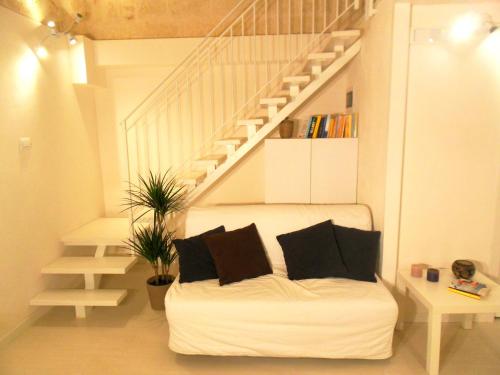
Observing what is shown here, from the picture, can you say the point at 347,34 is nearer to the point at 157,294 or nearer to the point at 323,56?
the point at 323,56

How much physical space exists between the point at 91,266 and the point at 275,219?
160cm

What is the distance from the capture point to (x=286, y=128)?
3.57 m

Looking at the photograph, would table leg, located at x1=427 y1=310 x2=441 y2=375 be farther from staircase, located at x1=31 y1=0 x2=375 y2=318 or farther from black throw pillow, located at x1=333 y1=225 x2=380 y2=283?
staircase, located at x1=31 y1=0 x2=375 y2=318

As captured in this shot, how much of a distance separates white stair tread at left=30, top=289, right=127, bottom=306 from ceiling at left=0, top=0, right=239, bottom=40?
2687 millimetres

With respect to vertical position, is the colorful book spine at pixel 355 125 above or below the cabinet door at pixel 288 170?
above

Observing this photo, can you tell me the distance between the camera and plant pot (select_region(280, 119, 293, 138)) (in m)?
3.57

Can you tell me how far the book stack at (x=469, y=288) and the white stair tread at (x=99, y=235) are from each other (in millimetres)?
2636

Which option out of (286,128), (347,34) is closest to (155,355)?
(286,128)

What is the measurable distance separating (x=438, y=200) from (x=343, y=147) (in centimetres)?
111

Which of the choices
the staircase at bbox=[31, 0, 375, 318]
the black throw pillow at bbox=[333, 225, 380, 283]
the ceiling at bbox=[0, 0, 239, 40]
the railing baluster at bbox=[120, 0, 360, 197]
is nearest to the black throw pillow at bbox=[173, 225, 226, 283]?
the staircase at bbox=[31, 0, 375, 318]

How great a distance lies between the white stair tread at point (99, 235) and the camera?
3.13 m

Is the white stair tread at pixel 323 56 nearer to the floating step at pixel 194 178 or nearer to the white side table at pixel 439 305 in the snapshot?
the floating step at pixel 194 178

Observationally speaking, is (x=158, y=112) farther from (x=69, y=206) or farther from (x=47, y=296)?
(x=47, y=296)

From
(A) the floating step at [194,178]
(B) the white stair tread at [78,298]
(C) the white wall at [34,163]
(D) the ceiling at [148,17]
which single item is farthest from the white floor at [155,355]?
(D) the ceiling at [148,17]
